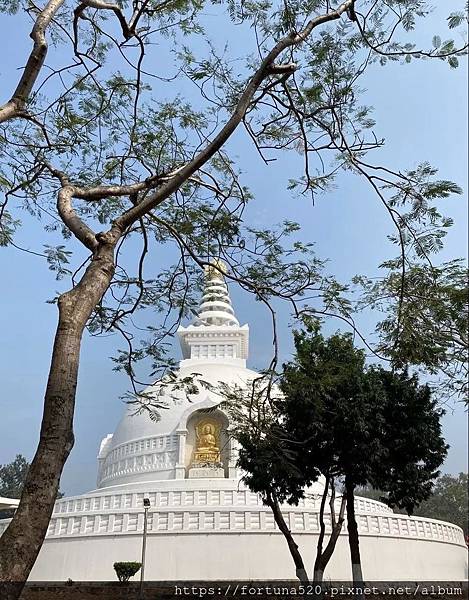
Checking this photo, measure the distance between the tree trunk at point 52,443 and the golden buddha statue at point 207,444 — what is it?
20716mm

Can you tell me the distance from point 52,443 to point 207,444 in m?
21.9

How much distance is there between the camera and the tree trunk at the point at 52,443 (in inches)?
151

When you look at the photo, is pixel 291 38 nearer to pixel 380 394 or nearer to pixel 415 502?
pixel 380 394

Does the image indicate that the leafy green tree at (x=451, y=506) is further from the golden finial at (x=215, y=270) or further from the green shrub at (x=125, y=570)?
the golden finial at (x=215, y=270)

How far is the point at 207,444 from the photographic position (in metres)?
25.5

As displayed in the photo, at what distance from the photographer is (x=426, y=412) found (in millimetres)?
13055

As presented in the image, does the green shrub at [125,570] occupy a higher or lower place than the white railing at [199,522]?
lower

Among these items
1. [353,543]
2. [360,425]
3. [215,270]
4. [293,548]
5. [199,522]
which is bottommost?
[293,548]

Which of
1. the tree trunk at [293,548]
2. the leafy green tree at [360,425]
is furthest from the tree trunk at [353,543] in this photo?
the tree trunk at [293,548]

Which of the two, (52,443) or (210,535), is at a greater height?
(52,443)

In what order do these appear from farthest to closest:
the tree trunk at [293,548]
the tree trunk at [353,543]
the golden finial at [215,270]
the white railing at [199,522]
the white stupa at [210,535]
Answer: the white railing at [199,522], the white stupa at [210,535], the tree trunk at [293,548], the tree trunk at [353,543], the golden finial at [215,270]

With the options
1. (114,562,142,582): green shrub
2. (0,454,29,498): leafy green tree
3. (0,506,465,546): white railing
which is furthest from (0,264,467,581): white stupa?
(0,454,29,498): leafy green tree

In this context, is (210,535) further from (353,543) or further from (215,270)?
(215,270)

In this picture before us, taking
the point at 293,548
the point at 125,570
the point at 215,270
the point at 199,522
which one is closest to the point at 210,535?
the point at 199,522
